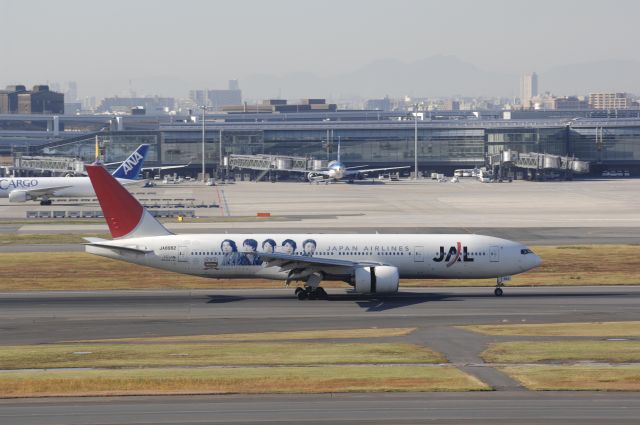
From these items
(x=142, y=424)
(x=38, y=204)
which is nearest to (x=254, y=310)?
(x=142, y=424)

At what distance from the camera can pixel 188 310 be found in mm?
57969

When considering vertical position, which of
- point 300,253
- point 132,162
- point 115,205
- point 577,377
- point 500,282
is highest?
point 132,162

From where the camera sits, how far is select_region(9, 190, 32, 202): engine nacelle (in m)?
142

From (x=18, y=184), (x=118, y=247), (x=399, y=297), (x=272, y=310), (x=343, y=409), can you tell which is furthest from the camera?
(x=18, y=184)

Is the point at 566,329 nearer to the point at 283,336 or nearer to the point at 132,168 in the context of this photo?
the point at 283,336

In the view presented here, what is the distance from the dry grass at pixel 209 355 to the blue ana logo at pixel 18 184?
100856 mm

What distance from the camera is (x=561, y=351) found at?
149 feet

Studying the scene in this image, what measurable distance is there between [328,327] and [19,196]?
99.2 m

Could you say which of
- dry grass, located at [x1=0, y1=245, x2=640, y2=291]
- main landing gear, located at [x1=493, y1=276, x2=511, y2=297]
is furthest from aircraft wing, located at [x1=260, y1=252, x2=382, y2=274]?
main landing gear, located at [x1=493, y1=276, x2=511, y2=297]

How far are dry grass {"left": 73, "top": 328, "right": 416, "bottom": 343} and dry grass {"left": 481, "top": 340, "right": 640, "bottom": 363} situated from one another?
19.8ft

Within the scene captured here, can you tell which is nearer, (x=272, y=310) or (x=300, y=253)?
(x=272, y=310)

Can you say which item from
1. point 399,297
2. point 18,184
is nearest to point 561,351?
point 399,297

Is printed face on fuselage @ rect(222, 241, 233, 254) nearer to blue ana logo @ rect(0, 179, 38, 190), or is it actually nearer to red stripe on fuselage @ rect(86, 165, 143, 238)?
red stripe on fuselage @ rect(86, 165, 143, 238)

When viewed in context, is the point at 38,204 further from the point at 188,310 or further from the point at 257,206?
the point at 188,310
